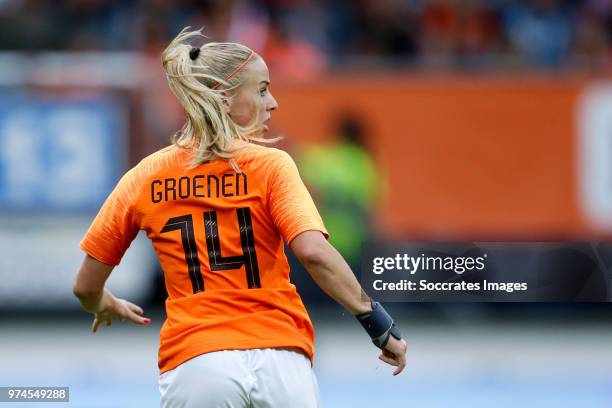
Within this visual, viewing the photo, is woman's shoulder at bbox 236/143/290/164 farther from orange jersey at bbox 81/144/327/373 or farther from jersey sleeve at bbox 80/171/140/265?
jersey sleeve at bbox 80/171/140/265

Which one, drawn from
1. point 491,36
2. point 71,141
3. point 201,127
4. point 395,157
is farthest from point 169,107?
point 201,127

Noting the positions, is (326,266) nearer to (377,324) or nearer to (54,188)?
(377,324)

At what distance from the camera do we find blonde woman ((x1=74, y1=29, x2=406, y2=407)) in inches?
158

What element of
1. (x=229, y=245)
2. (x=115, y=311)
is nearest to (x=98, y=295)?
(x=115, y=311)

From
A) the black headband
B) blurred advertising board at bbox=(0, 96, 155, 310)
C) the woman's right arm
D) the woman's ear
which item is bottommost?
blurred advertising board at bbox=(0, 96, 155, 310)

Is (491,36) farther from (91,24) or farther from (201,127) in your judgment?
(201,127)

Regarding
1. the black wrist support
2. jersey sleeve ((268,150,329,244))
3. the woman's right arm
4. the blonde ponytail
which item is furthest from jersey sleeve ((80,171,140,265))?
the black wrist support

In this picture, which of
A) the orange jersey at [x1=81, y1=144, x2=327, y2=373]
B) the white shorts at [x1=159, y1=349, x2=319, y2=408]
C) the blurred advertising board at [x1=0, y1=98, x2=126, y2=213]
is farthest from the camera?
the blurred advertising board at [x1=0, y1=98, x2=126, y2=213]

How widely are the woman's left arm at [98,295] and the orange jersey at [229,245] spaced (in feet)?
1.25

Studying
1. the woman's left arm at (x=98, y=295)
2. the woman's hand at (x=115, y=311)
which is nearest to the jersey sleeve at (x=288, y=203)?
the woman's left arm at (x=98, y=295)

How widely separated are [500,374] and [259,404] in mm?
6590

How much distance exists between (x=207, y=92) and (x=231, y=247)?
0.51 metres

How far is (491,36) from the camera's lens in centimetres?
1455

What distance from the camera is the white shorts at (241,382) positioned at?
13.0 feet
